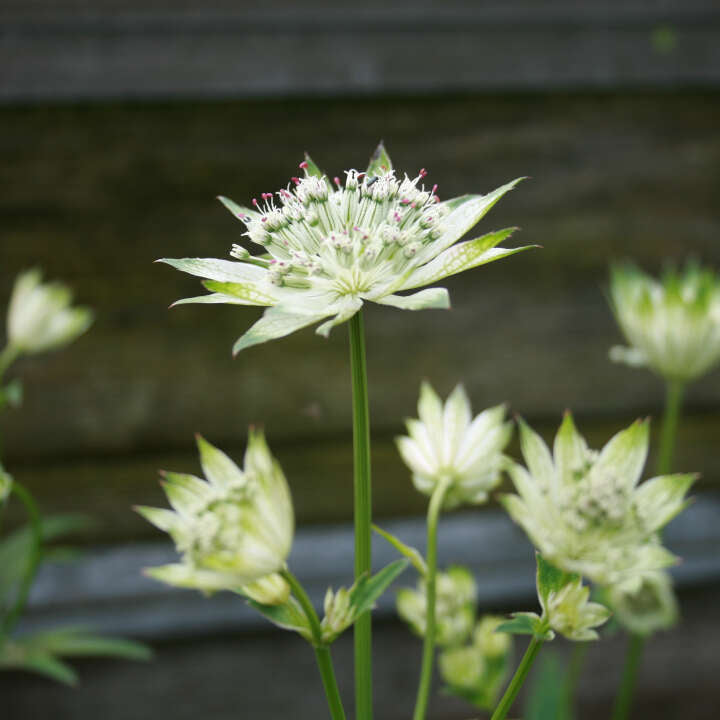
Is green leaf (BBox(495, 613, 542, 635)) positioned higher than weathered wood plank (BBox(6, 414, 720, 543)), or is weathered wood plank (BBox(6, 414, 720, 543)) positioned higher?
green leaf (BBox(495, 613, 542, 635))

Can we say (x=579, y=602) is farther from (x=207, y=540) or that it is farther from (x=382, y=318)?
(x=382, y=318)

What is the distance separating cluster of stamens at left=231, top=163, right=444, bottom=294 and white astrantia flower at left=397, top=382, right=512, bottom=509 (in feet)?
0.32

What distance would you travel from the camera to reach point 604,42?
1082 mm

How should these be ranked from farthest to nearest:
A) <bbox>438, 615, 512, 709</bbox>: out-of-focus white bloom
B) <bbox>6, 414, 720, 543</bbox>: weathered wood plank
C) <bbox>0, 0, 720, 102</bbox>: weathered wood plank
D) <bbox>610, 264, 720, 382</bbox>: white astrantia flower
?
<bbox>6, 414, 720, 543</bbox>: weathered wood plank < <bbox>0, 0, 720, 102</bbox>: weathered wood plank < <bbox>610, 264, 720, 382</bbox>: white astrantia flower < <bbox>438, 615, 512, 709</bbox>: out-of-focus white bloom

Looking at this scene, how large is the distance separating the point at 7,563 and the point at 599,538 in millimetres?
714

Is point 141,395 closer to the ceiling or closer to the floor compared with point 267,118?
closer to the floor

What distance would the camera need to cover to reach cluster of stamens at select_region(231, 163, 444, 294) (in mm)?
357

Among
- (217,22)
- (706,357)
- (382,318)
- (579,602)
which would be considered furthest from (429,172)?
(579,602)

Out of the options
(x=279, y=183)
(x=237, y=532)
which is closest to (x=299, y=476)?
(x=279, y=183)

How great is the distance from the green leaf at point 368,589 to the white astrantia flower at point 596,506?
6 centimetres

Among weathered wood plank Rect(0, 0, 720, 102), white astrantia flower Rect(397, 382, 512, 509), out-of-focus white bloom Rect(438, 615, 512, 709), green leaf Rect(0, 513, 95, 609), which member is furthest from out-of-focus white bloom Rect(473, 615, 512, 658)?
weathered wood plank Rect(0, 0, 720, 102)

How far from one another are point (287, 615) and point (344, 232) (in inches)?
7.2

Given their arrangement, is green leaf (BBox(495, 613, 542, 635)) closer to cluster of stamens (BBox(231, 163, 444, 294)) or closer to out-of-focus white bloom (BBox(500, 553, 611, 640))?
out-of-focus white bloom (BBox(500, 553, 611, 640))

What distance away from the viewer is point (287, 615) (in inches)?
11.8
